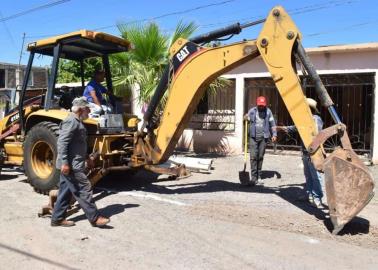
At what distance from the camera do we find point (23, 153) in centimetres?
832

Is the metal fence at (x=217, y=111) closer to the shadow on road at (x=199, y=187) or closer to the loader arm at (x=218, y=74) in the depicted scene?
the shadow on road at (x=199, y=187)

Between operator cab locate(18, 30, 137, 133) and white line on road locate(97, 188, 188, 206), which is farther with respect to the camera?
operator cab locate(18, 30, 137, 133)

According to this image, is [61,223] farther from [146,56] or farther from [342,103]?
[342,103]

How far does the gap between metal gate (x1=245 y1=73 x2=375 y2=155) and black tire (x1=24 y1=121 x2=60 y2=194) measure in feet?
23.3

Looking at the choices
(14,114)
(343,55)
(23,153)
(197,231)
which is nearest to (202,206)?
(197,231)

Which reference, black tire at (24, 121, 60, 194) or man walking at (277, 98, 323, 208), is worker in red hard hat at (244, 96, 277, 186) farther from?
black tire at (24, 121, 60, 194)

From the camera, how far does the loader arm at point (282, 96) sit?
5559 millimetres

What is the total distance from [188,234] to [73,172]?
5.27ft

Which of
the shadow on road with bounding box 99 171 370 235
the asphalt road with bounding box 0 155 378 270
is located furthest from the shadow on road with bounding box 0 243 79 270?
the shadow on road with bounding box 99 171 370 235

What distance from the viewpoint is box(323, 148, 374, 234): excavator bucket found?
216 inches

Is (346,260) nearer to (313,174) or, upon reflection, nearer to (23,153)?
(313,174)

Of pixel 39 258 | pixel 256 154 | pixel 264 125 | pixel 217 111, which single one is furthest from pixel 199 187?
pixel 217 111

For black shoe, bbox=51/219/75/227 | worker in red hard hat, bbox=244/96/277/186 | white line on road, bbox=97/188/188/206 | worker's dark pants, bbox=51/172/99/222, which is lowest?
black shoe, bbox=51/219/75/227

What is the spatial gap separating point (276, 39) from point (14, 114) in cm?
527
